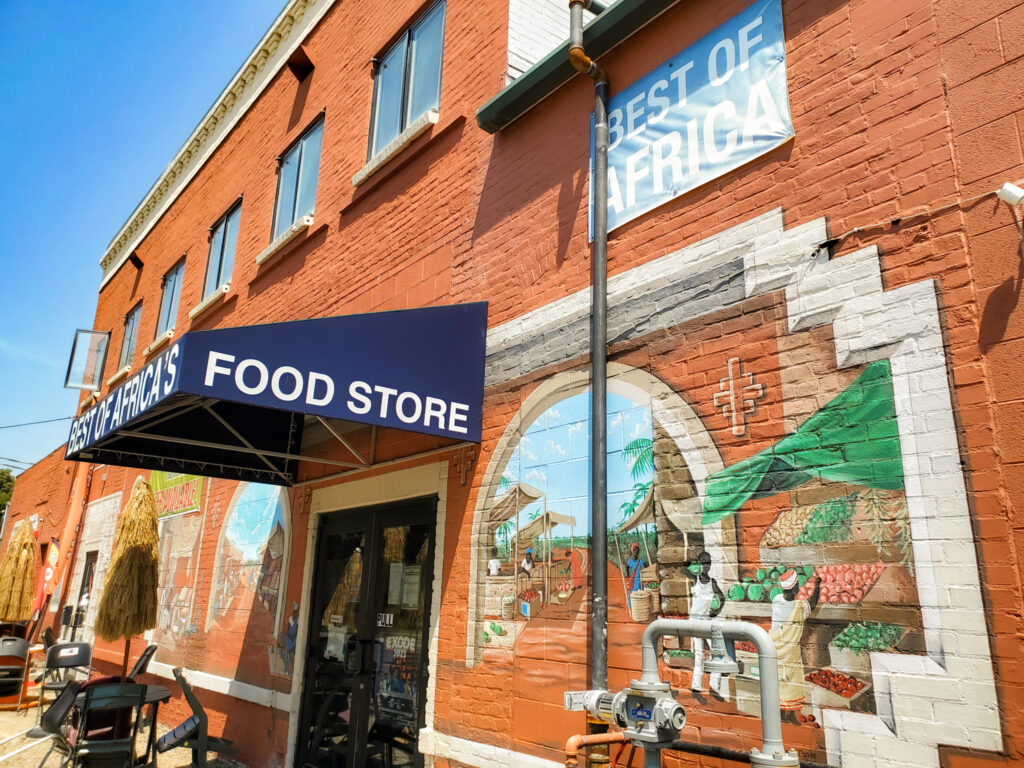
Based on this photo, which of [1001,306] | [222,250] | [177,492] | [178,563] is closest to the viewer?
[1001,306]

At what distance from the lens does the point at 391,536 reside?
6.79 m

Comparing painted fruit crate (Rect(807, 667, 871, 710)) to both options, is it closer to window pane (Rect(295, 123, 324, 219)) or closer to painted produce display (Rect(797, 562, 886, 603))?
painted produce display (Rect(797, 562, 886, 603))

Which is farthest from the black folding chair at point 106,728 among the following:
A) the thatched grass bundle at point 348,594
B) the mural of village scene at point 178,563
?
the mural of village scene at point 178,563

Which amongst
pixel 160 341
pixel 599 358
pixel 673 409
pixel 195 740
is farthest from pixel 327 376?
pixel 160 341

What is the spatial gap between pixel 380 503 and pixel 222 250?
6.81m

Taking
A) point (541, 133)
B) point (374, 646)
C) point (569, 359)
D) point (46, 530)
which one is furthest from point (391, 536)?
point (46, 530)

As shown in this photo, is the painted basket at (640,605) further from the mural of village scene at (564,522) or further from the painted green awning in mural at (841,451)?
the painted green awning in mural at (841,451)

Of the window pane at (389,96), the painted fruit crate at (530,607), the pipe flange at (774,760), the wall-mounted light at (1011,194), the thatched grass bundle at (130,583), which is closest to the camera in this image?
the pipe flange at (774,760)

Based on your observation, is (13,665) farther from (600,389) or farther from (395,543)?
(600,389)

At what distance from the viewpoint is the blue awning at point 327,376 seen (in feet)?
15.0

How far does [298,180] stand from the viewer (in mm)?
9859

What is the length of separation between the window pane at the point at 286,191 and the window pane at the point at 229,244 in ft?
4.41

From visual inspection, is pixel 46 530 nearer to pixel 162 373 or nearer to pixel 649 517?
pixel 162 373

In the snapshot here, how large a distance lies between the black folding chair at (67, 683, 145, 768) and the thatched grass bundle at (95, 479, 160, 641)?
1.34 meters
